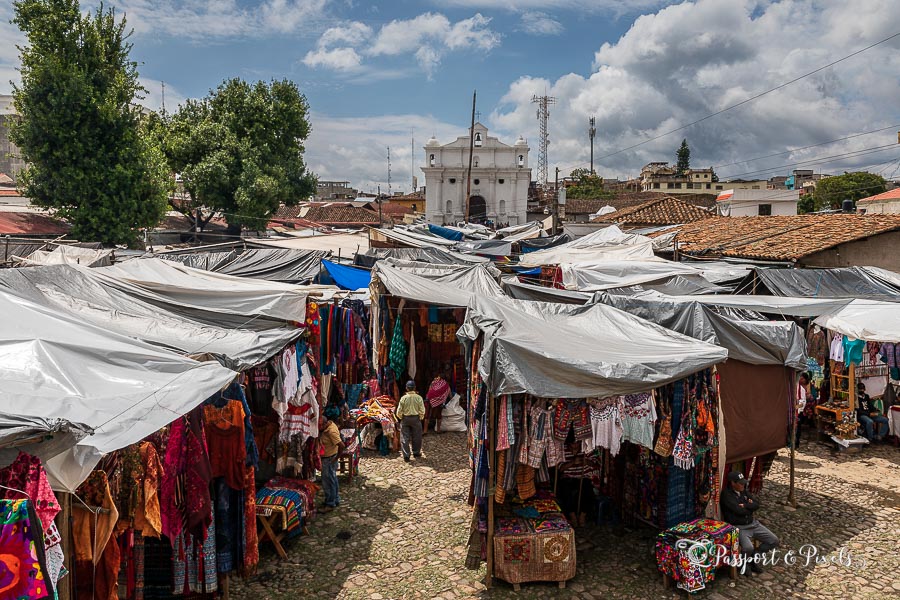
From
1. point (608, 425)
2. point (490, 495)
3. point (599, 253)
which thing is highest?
point (599, 253)

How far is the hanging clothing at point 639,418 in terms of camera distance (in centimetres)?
540

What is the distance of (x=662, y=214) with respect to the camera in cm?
2633

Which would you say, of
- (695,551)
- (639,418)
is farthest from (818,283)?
(695,551)

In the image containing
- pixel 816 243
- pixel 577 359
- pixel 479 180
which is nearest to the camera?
pixel 577 359

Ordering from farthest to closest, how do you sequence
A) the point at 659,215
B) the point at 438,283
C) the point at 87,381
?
1. the point at 659,215
2. the point at 438,283
3. the point at 87,381

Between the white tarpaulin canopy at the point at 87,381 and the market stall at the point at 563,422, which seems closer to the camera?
the white tarpaulin canopy at the point at 87,381

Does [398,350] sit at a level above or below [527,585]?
above

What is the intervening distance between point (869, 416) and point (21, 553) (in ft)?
35.1

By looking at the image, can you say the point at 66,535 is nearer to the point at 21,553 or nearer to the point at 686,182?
the point at 21,553

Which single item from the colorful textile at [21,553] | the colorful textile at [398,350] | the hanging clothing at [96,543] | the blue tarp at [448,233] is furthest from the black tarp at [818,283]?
the blue tarp at [448,233]

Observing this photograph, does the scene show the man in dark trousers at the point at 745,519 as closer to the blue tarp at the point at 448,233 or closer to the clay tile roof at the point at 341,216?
the blue tarp at the point at 448,233

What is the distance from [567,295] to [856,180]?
154ft

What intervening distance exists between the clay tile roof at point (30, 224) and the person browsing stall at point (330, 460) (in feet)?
50.2

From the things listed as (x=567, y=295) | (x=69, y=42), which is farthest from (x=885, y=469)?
(x=69, y=42)
